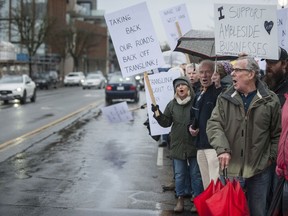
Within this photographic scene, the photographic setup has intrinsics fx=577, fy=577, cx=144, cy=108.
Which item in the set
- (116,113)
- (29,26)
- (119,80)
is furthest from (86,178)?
(29,26)

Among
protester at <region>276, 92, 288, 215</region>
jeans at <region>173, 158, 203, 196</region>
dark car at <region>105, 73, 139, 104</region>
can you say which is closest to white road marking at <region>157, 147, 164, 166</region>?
jeans at <region>173, 158, 203, 196</region>

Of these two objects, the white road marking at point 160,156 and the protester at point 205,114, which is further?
the white road marking at point 160,156

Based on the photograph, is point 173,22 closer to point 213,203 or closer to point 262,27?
point 262,27

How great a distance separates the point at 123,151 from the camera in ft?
40.0

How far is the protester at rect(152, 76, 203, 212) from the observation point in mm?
6789

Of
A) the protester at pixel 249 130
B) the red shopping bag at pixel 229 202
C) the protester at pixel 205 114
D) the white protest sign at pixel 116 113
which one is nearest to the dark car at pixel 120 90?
the white protest sign at pixel 116 113

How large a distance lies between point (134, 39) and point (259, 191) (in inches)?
122

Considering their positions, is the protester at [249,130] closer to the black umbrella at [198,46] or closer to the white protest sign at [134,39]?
the black umbrella at [198,46]

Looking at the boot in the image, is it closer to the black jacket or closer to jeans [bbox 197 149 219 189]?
Answer: jeans [bbox 197 149 219 189]

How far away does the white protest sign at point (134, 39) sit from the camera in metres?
7.32

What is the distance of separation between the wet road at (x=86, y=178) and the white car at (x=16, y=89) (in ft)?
50.5

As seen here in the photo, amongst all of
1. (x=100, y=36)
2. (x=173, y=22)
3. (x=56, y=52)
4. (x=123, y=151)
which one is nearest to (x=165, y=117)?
(x=173, y=22)

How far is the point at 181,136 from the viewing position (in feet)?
22.4

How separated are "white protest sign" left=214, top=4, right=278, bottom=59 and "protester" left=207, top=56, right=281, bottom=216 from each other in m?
0.65
